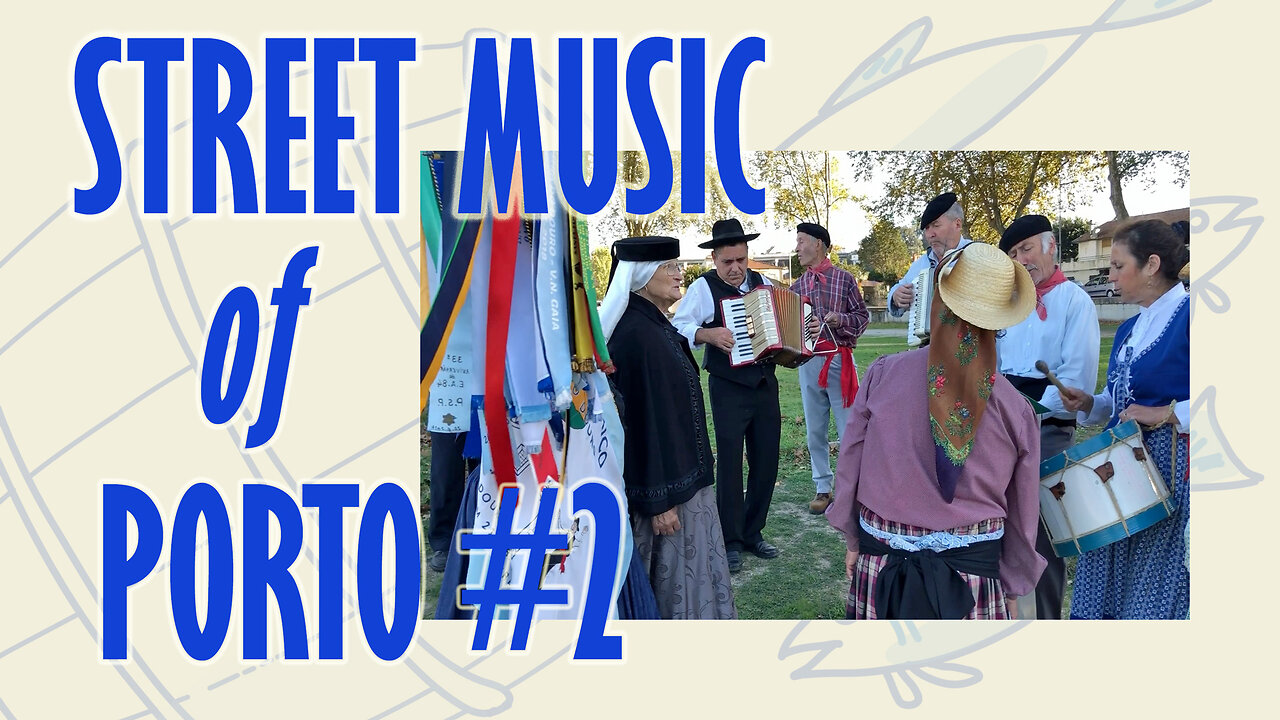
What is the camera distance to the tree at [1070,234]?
8789 millimetres

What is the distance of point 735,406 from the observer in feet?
15.9

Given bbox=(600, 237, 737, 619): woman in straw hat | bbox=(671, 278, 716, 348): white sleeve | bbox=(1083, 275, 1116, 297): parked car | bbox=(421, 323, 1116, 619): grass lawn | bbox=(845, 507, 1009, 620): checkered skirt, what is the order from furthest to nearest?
1. bbox=(1083, 275, 1116, 297): parked car
2. bbox=(671, 278, 716, 348): white sleeve
3. bbox=(421, 323, 1116, 619): grass lawn
4. bbox=(600, 237, 737, 619): woman in straw hat
5. bbox=(845, 507, 1009, 620): checkered skirt

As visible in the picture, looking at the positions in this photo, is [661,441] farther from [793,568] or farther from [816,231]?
[816,231]

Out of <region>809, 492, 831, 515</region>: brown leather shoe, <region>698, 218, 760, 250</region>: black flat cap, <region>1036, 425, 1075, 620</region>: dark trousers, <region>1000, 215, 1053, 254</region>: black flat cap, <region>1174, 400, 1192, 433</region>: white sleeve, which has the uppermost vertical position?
<region>698, 218, 760, 250</region>: black flat cap

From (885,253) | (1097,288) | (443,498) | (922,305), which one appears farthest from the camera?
(885,253)

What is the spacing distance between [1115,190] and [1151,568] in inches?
245

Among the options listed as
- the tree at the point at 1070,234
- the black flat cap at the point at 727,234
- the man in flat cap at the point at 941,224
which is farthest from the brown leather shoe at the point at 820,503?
the tree at the point at 1070,234

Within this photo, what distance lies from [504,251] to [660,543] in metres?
1.43

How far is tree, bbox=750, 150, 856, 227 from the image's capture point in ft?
26.2

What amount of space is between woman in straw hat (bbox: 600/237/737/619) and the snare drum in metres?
1.37

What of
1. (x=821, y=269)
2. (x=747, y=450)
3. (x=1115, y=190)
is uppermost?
(x=1115, y=190)

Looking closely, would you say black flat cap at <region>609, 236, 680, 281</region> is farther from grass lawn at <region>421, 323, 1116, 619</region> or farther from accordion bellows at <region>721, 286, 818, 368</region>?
grass lawn at <region>421, 323, 1116, 619</region>

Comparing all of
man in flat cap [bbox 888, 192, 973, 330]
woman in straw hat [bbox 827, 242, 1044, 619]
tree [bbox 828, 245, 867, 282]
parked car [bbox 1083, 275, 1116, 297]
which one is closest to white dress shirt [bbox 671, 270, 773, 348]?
man in flat cap [bbox 888, 192, 973, 330]

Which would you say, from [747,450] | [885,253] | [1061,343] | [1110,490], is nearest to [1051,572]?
[1110,490]
